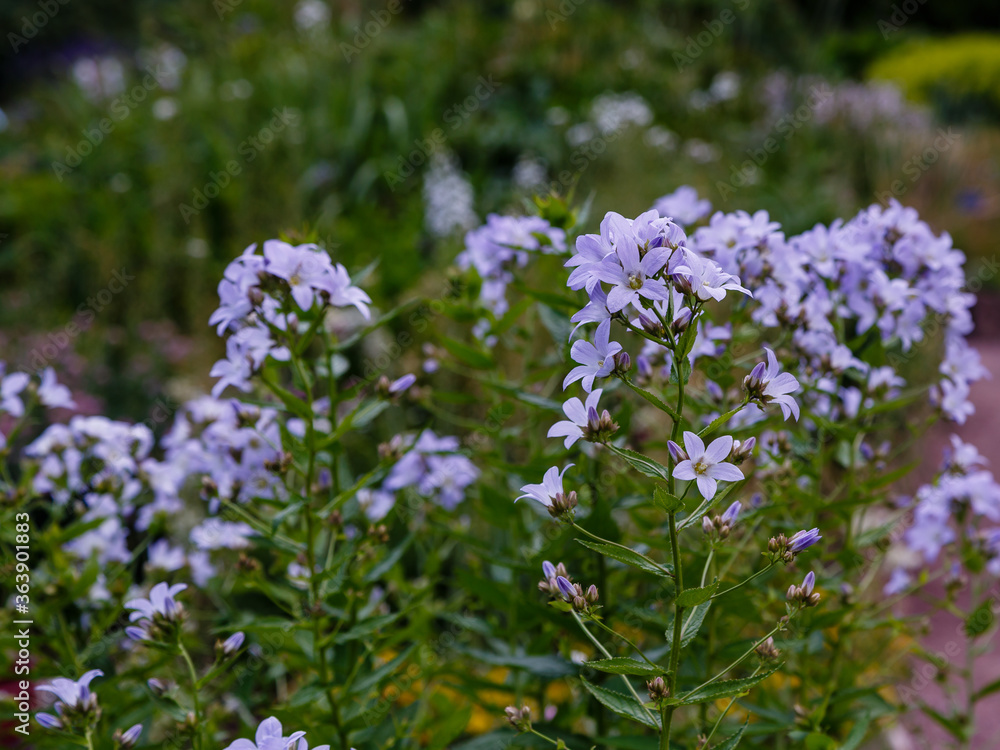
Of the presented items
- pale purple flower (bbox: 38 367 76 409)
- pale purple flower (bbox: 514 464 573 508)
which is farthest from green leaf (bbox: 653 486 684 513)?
pale purple flower (bbox: 38 367 76 409)

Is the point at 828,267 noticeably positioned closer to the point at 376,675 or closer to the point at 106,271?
the point at 376,675

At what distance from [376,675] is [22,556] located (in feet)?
2.35

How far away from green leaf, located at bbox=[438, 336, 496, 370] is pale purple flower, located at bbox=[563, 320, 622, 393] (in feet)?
1.71

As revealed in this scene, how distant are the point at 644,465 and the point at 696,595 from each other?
15 centimetres

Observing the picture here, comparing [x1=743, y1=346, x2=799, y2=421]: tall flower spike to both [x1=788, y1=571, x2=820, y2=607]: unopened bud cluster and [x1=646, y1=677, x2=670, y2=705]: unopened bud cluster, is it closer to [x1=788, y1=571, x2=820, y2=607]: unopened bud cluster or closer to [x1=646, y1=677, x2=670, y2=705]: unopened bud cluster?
[x1=788, y1=571, x2=820, y2=607]: unopened bud cluster

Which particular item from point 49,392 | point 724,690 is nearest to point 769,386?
point 724,690

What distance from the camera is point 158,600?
1149 millimetres

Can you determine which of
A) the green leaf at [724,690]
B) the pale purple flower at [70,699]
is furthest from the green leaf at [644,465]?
the pale purple flower at [70,699]

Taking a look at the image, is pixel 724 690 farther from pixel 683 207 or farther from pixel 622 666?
pixel 683 207

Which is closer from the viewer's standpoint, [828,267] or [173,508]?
[828,267]

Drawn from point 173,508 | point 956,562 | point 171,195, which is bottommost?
point 171,195

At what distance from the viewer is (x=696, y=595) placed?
34.8 inches

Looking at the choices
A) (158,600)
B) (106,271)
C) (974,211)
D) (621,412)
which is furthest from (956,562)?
(974,211)

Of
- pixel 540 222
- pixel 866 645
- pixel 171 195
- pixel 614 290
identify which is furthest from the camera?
pixel 171 195
